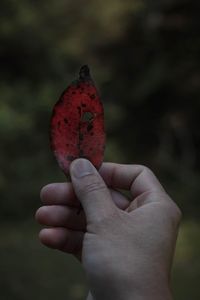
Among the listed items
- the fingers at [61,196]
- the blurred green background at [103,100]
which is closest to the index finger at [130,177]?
the fingers at [61,196]

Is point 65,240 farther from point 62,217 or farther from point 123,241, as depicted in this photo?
point 123,241

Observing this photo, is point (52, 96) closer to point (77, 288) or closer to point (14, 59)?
point (14, 59)

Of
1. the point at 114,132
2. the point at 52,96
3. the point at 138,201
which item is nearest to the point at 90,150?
the point at 138,201

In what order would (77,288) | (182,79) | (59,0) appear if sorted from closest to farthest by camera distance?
(77,288) < (59,0) < (182,79)

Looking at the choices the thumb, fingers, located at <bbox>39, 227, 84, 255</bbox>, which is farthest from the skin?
fingers, located at <bbox>39, 227, 84, 255</bbox>

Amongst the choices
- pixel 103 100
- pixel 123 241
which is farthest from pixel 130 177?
pixel 103 100
